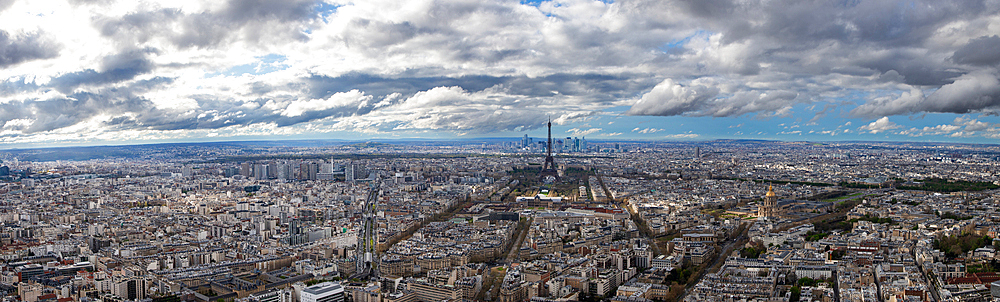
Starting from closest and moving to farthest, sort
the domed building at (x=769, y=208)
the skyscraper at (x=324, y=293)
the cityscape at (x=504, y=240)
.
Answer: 1. the skyscraper at (x=324, y=293)
2. the cityscape at (x=504, y=240)
3. the domed building at (x=769, y=208)

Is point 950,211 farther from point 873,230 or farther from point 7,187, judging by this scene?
point 7,187

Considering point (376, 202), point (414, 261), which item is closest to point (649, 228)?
point (414, 261)

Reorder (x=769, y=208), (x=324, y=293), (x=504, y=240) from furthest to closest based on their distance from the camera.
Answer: (x=769, y=208) → (x=504, y=240) → (x=324, y=293)

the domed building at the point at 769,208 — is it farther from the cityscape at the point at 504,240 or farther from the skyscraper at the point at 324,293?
the skyscraper at the point at 324,293

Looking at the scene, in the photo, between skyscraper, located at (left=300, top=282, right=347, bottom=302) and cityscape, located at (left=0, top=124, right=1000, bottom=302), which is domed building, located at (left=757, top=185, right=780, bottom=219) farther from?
skyscraper, located at (left=300, top=282, right=347, bottom=302)

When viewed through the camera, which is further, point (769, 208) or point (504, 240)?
point (769, 208)

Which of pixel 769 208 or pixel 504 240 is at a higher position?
pixel 769 208

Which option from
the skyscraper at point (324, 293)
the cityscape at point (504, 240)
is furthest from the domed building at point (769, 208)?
the skyscraper at point (324, 293)

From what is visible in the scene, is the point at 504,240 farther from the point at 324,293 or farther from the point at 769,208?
the point at 769,208

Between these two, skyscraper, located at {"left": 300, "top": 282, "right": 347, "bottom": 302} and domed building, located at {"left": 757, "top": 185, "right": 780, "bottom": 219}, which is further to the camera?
domed building, located at {"left": 757, "top": 185, "right": 780, "bottom": 219}

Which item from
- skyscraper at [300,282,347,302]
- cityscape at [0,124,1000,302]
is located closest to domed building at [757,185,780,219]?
cityscape at [0,124,1000,302]

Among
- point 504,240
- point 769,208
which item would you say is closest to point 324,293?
point 504,240
